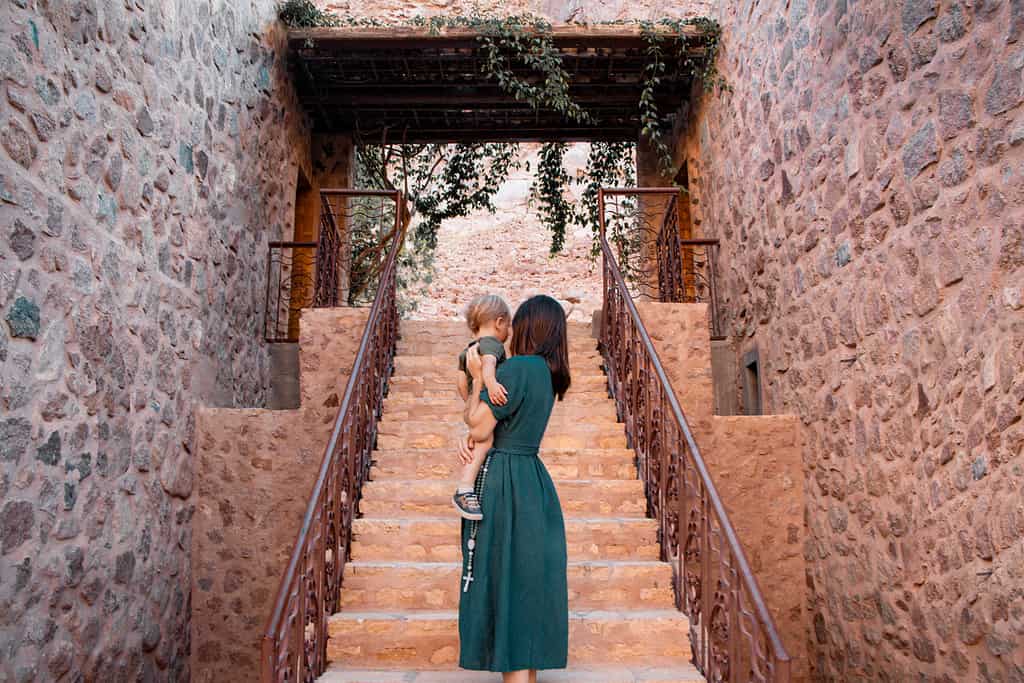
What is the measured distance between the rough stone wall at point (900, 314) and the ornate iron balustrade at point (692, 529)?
2.72 ft

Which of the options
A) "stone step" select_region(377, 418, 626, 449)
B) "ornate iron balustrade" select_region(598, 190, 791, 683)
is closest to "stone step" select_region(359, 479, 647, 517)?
"ornate iron balustrade" select_region(598, 190, 791, 683)

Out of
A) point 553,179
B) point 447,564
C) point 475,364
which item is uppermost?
point 553,179

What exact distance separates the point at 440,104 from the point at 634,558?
551 centimetres

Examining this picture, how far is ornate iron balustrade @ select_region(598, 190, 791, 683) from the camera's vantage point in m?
2.74

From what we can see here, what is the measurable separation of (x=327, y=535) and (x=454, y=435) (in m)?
1.56

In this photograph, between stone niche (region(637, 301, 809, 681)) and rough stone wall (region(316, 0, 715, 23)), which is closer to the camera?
stone niche (region(637, 301, 809, 681))

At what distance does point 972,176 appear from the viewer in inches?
125

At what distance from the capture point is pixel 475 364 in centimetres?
293

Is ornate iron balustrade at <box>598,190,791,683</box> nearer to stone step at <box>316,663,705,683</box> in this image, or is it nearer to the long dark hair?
stone step at <box>316,663,705,683</box>

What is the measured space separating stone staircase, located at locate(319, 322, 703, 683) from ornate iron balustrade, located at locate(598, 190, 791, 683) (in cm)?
11

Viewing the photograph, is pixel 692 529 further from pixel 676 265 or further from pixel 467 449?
pixel 676 265

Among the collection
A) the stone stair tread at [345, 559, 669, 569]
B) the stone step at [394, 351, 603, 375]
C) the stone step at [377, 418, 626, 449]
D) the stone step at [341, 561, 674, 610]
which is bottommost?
the stone step at [341, 561, 674, 610]

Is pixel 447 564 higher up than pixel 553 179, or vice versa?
pixel 553 179

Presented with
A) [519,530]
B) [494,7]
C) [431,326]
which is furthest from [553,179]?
[519,530]
